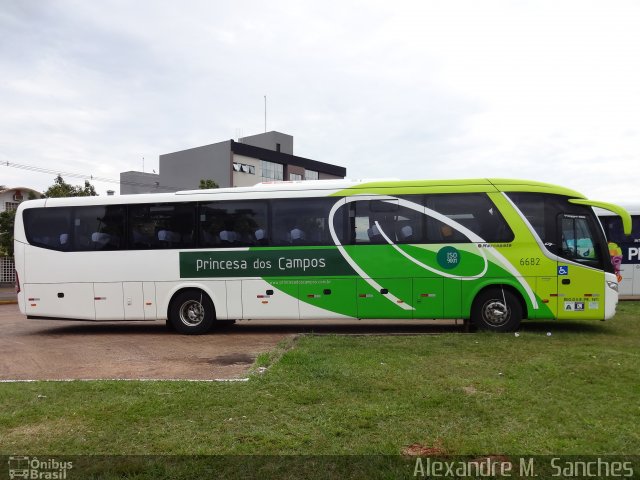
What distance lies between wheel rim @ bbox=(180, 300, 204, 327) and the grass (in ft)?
14.1

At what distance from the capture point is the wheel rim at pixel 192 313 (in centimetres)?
1191

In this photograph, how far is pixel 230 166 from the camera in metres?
56.1

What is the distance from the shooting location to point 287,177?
6550 cm

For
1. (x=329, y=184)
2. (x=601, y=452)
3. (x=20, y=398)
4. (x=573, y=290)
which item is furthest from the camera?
(x=329, y=184)

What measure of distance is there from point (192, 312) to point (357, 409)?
7.34 meters

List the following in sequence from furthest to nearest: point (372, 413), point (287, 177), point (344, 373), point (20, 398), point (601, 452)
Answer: point (287, 177) < point (344, 373) < point (20, 398) < point (372, 413) < point (601, 452)

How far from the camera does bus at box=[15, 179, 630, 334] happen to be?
10.8 m

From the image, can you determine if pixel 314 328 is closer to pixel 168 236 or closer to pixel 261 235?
pixel 261 235

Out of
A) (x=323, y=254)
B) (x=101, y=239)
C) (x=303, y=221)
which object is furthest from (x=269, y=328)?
(x=101, y=239)

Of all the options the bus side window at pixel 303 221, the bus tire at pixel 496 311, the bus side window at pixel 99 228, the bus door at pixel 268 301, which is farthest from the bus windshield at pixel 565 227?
the bus side window at pixel 99 228

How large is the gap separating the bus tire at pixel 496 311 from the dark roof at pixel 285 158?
48.2 m

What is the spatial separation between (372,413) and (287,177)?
201ft

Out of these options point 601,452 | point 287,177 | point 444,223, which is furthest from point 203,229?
point 287,177

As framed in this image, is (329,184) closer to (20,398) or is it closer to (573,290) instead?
(573,290)
